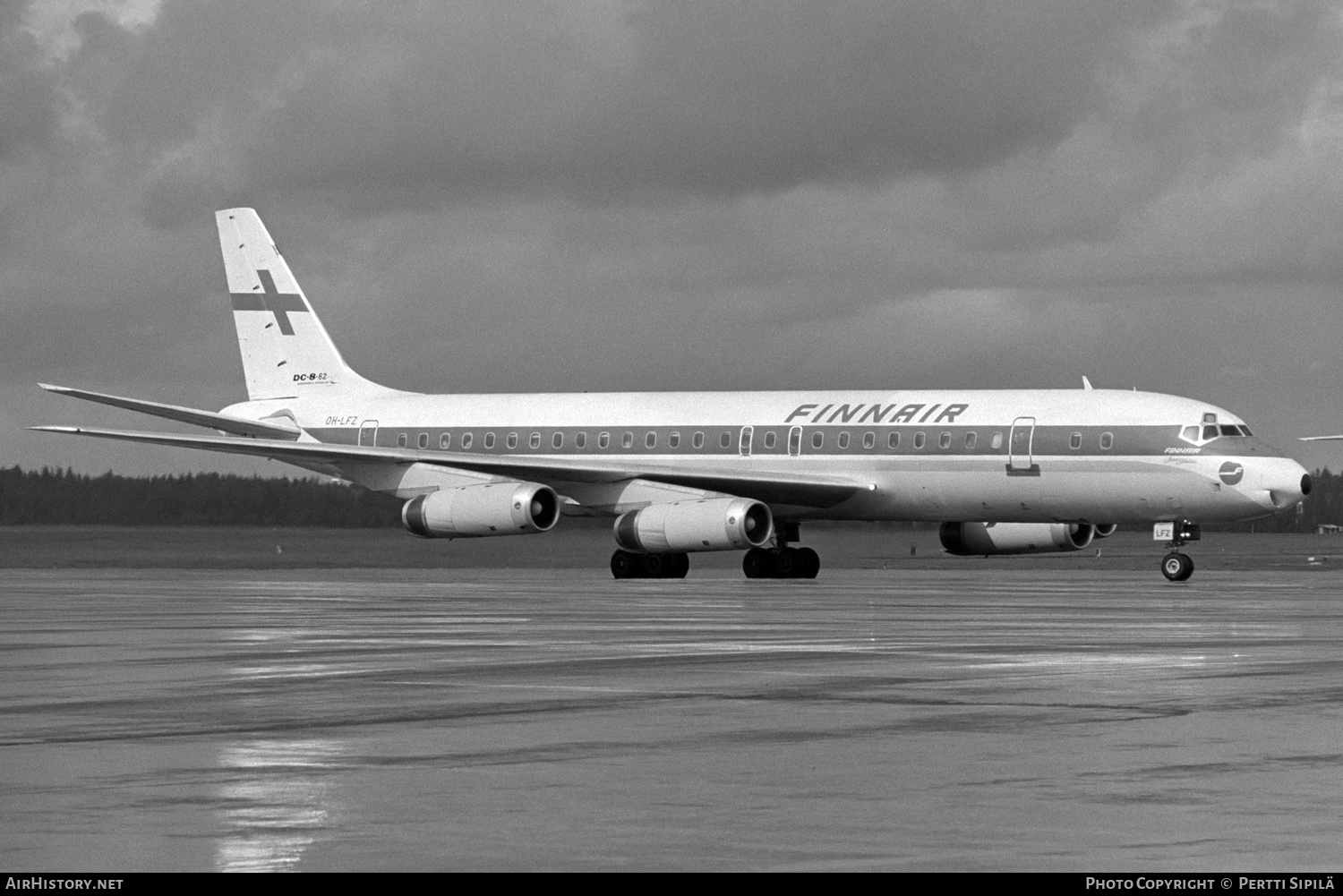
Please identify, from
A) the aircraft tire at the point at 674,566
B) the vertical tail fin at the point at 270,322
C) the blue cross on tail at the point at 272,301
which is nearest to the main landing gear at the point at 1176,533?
the aircraft tire at the point at 674,566

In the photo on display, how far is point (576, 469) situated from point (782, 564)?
5.08 meters

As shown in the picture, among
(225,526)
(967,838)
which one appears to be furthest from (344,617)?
(225,526)

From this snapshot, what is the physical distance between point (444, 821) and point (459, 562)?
4368 centimetres

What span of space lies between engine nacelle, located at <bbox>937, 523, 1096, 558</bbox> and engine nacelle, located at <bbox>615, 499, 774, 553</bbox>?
6862mm

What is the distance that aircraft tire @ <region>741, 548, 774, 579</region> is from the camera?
4788 cm

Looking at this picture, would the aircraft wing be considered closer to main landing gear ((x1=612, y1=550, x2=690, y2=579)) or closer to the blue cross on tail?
main landing gear ((x1=612, y1=550, x2=690, y2=579))

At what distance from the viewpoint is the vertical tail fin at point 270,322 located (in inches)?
2232

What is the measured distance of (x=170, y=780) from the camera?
11406 millimetres

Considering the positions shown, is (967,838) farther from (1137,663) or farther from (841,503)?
(841,503)

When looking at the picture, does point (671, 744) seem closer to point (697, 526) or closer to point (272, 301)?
point (697, 526)

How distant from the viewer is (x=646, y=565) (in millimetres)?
47188

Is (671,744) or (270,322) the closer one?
(671,744)

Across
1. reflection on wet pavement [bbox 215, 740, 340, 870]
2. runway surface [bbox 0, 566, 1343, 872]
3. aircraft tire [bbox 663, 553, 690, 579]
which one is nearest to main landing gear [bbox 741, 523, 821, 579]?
aircraft tire [bbox 663, 553, 690, 579]

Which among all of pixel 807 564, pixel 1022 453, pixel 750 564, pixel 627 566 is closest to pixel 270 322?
pixel 627 566
